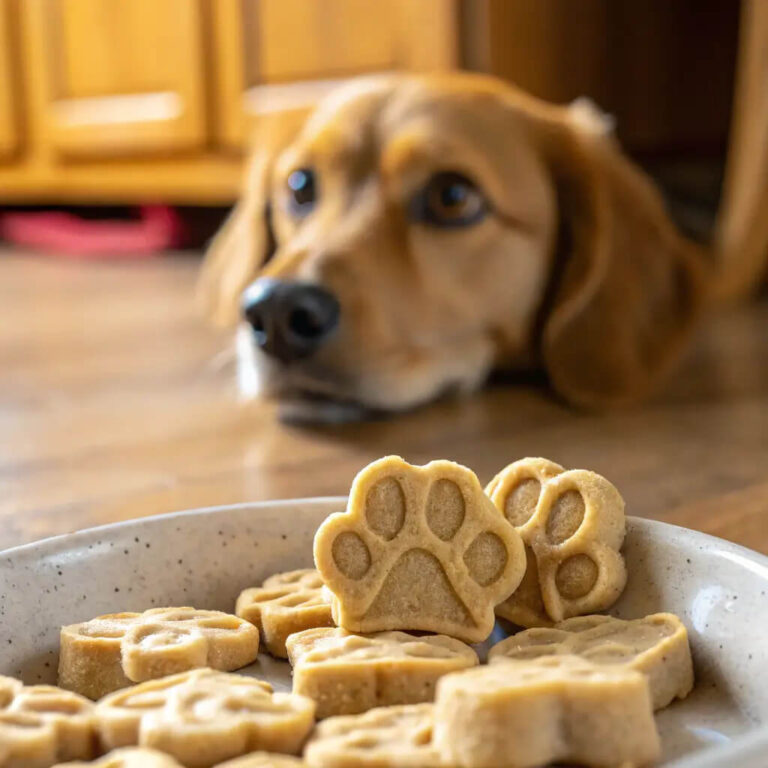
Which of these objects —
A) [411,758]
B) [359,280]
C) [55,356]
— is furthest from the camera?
[55,356]

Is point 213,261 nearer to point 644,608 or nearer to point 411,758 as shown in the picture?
point 644,608

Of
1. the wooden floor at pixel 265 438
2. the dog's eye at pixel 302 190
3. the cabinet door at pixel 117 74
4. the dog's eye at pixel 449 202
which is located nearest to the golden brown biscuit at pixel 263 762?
the wooden floor at pixel 265 438

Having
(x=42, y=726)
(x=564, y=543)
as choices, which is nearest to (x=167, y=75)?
(x=564, y=543)

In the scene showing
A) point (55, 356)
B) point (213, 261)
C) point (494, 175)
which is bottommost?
point (55, 356)

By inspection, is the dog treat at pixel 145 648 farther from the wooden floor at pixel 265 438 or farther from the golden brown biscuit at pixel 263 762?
the wooden floor at pixel 265 438

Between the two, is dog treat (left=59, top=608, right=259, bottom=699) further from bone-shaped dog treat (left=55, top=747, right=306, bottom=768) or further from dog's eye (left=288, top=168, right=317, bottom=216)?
dog's eye (left=288, top=168, right=317, bottom=216)

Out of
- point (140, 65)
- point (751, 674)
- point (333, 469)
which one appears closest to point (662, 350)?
point (333, 469)

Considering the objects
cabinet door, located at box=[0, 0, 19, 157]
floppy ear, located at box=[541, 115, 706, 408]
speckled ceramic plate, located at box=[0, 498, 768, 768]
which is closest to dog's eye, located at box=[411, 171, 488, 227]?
floppy ear, located at box=[541, 115, 706, 408]
